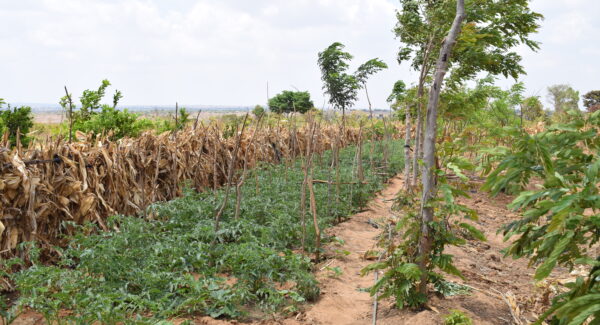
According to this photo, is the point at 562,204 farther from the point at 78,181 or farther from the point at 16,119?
the point at 16,119

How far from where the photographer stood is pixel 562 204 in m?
1.47

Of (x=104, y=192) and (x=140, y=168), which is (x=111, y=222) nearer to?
(x=104, y=192)

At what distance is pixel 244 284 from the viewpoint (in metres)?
3.44

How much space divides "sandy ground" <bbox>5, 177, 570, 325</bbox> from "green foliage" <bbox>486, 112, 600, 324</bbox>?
26 cm

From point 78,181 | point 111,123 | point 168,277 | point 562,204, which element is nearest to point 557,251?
point 562,204

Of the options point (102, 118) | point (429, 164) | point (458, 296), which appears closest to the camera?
point (429, 164)

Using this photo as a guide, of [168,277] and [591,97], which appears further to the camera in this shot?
[591,97]

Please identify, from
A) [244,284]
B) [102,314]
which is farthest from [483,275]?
[102,314]

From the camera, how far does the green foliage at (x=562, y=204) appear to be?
1.50m

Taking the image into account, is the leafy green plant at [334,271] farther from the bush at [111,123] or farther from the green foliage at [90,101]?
the green foliage at [90,101]

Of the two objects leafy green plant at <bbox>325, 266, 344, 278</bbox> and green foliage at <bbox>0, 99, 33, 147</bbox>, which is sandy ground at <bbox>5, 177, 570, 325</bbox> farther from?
green foliage at <bbox>0, 99, 33, 147</bbox>

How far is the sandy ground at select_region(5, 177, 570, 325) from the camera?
3.19 meters

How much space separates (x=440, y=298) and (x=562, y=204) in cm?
208

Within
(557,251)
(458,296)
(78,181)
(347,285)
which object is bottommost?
(347,285)
